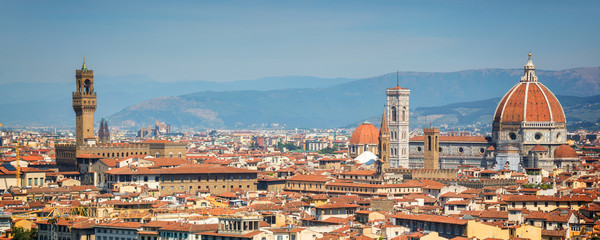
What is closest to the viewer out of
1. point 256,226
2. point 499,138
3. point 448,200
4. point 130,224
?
point 256,226

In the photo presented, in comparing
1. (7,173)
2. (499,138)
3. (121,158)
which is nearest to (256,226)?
(7,173)

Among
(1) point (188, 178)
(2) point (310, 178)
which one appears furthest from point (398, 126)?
(1) point (188, 178)

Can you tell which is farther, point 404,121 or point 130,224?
point 404,121

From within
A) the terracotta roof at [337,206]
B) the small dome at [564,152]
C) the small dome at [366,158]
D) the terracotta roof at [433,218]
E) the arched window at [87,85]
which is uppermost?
the arched window at [87,85]

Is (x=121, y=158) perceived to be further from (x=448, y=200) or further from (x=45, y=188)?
(x=448, y=200)

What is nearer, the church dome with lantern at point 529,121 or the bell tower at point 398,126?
the church dome with lantern at point 529,121

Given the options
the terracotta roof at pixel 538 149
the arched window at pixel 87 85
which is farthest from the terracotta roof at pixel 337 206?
the terracotta roof at pixel 538 149

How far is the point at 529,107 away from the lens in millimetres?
131375

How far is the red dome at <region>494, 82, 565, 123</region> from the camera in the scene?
428 feet

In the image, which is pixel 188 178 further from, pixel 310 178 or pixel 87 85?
pixel 87 85

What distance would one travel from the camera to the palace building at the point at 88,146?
10150 centimetres

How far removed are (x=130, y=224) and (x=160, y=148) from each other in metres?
49.3

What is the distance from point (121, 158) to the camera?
101 metres

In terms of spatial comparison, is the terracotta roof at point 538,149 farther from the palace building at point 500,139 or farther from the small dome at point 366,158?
the small dome at point 366,158
